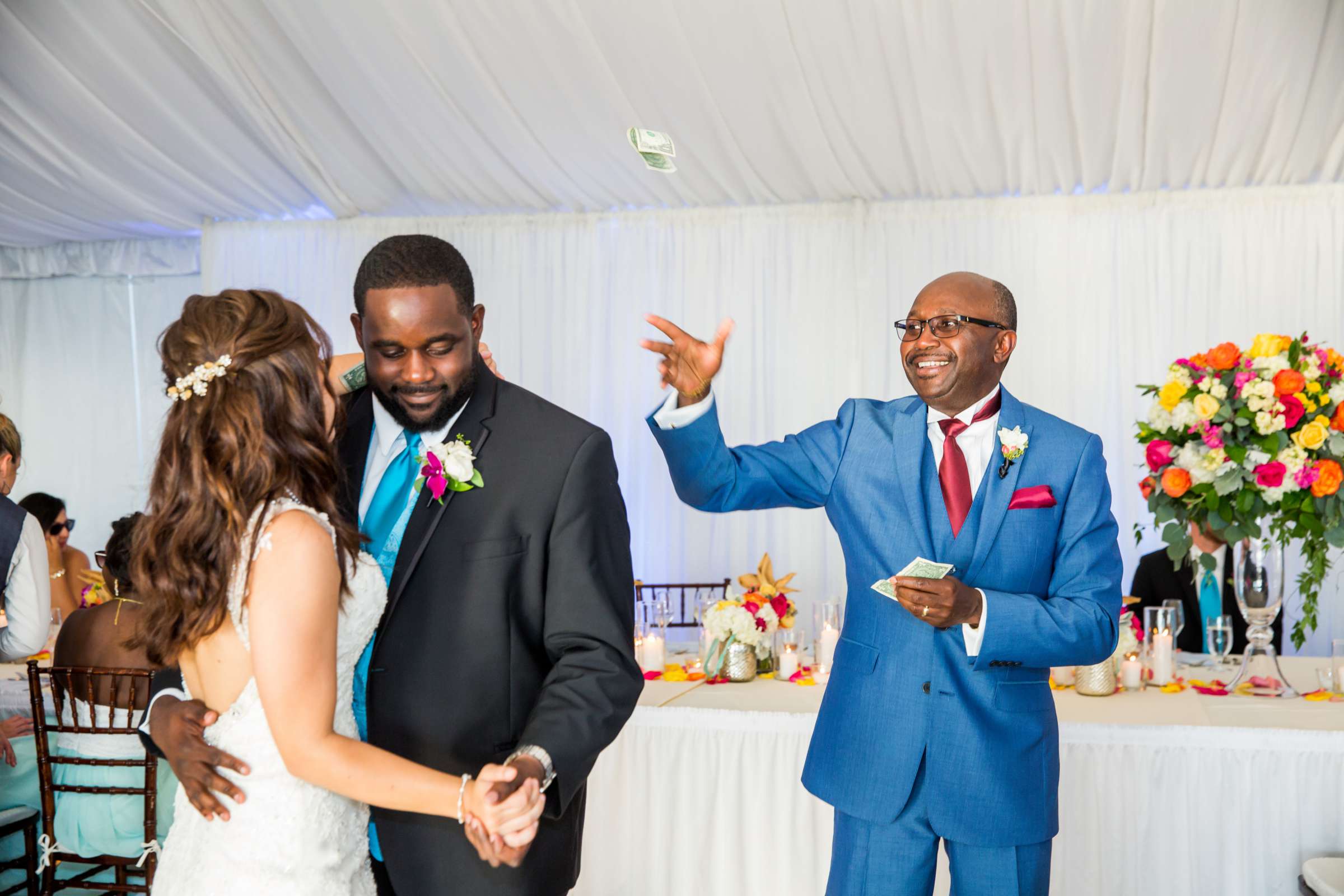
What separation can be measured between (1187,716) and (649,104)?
171 inches

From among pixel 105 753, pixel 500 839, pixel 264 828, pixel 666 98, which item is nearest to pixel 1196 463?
pixel 500 839

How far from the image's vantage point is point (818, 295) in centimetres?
823

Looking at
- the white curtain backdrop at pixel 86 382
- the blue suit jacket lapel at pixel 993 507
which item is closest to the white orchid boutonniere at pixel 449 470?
the blue suit jacket lapel at pixel 993 507

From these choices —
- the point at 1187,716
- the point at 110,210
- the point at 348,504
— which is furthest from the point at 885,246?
the point at 348,504

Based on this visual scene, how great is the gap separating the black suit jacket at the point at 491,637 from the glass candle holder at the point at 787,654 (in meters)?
2.43

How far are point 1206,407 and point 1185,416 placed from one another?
0.10 metres

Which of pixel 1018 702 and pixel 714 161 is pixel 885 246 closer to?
pixel 714 161

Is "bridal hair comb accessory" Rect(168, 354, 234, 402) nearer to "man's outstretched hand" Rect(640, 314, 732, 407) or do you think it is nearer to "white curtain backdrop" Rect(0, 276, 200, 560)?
"man's outstretched hand" Rect(640, 314, 732, 407)

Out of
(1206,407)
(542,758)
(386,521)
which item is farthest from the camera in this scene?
(1206,407)

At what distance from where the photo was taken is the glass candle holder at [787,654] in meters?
4.55

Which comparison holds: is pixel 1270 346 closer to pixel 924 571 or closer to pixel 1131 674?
pixel 1131 674

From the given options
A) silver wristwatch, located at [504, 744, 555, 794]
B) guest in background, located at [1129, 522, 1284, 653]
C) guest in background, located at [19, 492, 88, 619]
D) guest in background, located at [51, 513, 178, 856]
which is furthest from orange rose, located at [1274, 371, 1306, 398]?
guest in background, located at [19, 492, 88, 619]

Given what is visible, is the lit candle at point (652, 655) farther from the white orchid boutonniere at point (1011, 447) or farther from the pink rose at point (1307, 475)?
the pink rose at point (1307, 475)

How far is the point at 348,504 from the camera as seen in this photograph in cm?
225
